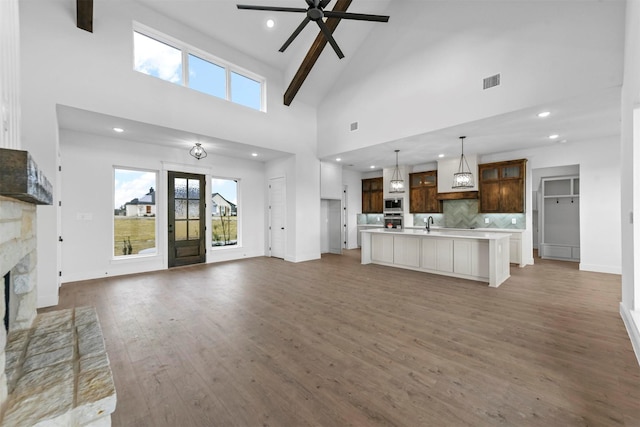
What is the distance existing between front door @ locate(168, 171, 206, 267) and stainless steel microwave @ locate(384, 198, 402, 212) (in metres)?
5.69

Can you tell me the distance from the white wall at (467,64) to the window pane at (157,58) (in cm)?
371

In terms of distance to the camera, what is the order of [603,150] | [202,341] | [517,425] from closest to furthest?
[517,425], [202,341], [603,150]

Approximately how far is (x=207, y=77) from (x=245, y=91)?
866 millimetres

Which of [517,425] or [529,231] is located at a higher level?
[529,231]

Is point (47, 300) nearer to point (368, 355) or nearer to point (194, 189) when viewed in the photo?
point (194, 189)

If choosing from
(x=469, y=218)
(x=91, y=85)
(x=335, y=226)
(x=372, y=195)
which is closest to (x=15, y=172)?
(x=91, y=85)

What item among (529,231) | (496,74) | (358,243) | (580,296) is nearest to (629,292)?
(580,296)

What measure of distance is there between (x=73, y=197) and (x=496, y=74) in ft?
25.5

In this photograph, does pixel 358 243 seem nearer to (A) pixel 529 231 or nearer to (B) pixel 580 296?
(A) pixel 529 231

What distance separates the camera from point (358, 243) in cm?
999

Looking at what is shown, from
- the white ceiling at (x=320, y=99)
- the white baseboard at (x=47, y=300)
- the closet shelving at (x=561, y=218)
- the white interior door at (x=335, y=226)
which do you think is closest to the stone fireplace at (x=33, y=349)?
the white baseboard at (x=47, y=300)

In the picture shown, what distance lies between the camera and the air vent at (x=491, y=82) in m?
4.20

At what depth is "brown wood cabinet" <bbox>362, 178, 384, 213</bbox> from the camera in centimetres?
948

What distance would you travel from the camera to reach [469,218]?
Answer: 24.5ft
